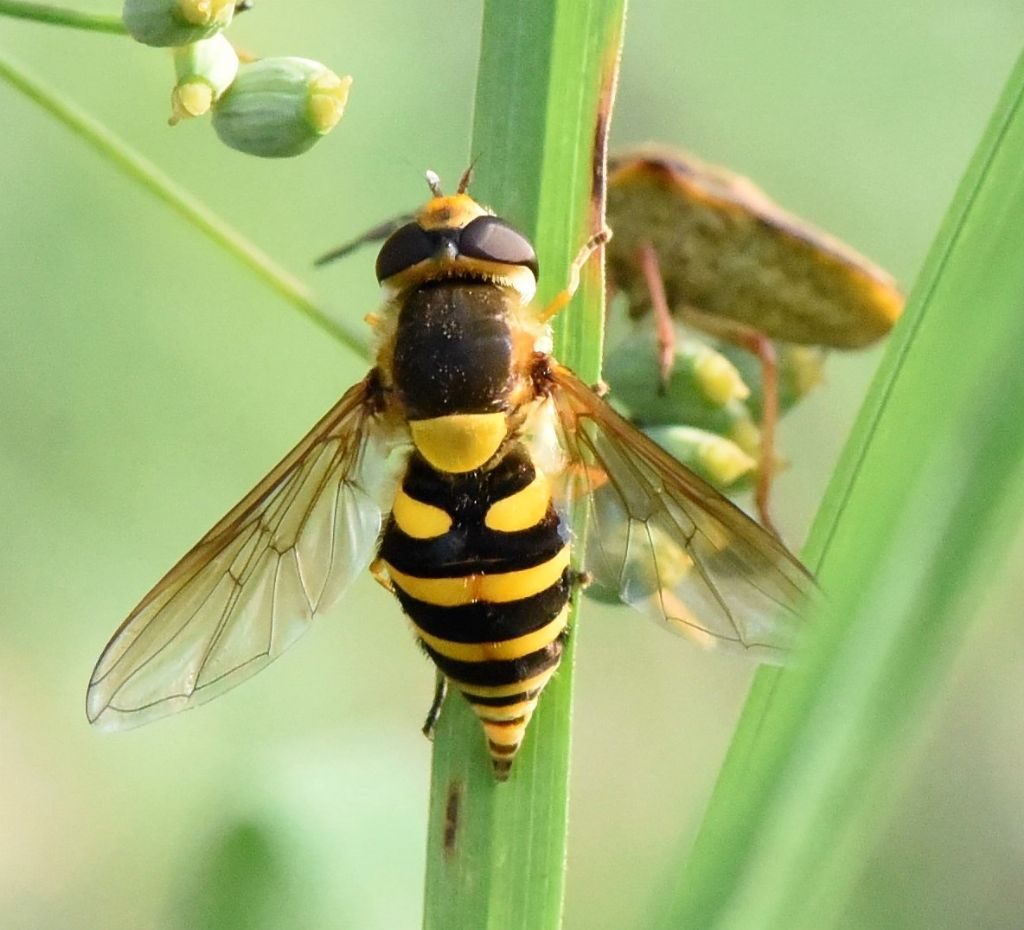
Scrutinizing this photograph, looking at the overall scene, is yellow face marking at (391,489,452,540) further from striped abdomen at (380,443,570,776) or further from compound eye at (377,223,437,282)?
compound eye at (377,223,437,282)

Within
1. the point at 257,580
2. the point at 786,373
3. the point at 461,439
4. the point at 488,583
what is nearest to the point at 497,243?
the point at 461,439

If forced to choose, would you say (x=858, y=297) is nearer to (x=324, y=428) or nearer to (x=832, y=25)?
(x=324, y=428)

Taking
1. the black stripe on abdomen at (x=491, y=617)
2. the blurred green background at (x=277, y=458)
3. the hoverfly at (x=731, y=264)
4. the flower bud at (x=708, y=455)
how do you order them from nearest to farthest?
the black stripe on abdomen at (x=491, y=617), the flower bud at (x=708, y=455), the hoverfly at (x=731, y=264), the blurred green background at (x=277, y=458)

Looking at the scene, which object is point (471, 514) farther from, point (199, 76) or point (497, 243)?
point (199, 76)

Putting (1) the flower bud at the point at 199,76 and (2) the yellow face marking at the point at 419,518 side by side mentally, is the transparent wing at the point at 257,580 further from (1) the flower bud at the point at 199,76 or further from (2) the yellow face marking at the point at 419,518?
(1) the flower bud at the point at 199,76

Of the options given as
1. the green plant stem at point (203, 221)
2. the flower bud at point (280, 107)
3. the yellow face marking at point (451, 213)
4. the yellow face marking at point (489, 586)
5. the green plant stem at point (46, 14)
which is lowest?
the yellow face marking at point (489, 586)

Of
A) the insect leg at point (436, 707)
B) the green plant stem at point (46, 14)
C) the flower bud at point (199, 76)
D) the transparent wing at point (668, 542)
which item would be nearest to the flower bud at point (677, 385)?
the transparent wing at point (668, 542)

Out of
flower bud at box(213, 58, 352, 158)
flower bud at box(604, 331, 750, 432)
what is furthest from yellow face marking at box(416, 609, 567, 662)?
flower bud at box(213, 58, 352, 158)

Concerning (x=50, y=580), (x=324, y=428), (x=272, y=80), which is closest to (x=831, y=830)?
(x=324, y=428)
